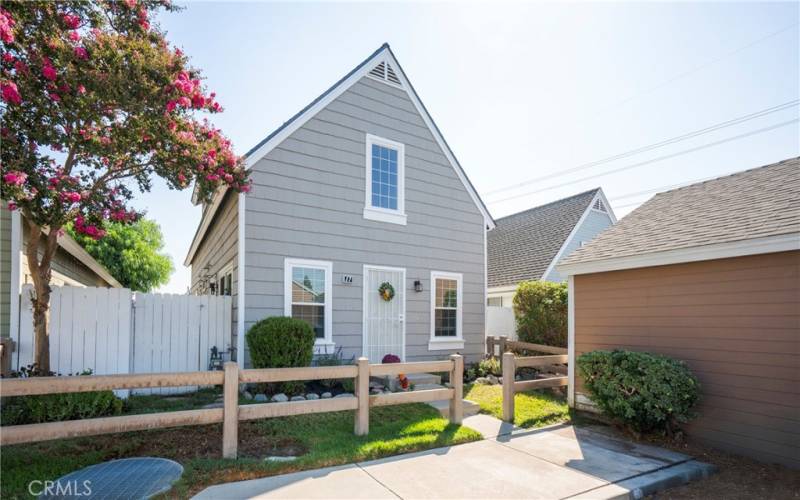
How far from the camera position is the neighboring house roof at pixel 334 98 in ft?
28.2

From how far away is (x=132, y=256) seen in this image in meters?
29.6

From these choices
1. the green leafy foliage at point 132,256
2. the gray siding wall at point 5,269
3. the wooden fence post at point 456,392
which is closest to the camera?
the gray siding wall at point 5,269

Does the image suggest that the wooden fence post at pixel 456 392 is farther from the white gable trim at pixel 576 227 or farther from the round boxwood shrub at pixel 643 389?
the white gable trim at pixel 576 227

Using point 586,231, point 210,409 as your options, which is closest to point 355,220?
point 210,409

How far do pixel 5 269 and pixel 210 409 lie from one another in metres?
4.26

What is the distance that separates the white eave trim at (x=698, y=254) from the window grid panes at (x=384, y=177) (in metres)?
4.28

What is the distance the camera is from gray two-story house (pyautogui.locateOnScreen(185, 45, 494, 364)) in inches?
336

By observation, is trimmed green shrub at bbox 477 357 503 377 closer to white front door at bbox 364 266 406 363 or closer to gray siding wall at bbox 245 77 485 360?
gray siding wall at bbox 245 77 485 360

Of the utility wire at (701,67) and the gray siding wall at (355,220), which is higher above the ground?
the utility wire at (701,67)

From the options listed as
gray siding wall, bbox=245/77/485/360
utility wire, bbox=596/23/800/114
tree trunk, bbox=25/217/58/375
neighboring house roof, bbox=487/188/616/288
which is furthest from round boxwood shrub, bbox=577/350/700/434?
utility wire, bbox=596/23/800/114

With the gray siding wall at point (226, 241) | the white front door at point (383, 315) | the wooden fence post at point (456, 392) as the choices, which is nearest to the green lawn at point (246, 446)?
the wooden fence post at point (456, 392)

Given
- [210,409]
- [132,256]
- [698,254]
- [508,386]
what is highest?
[132,256]

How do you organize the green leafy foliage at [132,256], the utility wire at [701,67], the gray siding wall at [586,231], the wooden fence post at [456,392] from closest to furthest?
the wooden fence post at [456,392] → the utility wire at [701,67] → the gray siding wall at [586,231] → the green leafy foliage at [132,256]

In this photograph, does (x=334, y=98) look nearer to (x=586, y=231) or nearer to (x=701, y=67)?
(x=701, y=67)
